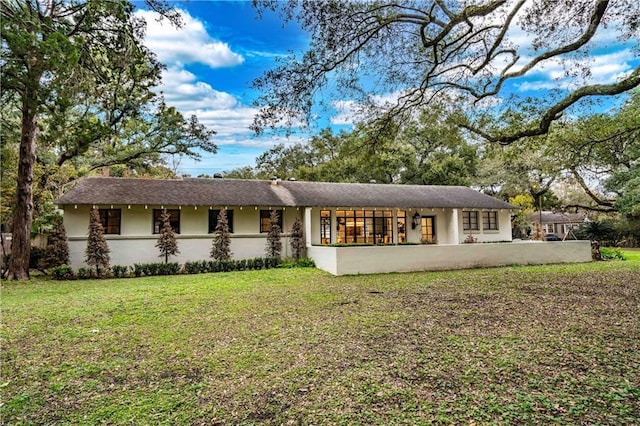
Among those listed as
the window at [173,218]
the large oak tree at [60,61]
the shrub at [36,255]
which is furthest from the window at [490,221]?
the shrub at [36,255]

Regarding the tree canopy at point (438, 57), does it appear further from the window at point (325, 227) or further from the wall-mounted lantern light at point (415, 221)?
the wall-mounted lantern light at point (415, 221)

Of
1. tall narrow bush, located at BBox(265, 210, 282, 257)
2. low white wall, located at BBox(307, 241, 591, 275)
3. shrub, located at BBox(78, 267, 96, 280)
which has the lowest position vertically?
shrub, located at BBox(78, 267, 96, 280)

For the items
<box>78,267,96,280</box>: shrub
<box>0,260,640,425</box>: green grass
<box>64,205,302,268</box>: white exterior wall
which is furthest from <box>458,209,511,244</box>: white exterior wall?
<box>78,267,96,280</box>: shrub

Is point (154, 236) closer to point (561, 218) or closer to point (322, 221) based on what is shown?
point (322, 221)

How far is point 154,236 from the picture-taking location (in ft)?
Answer: 47.0

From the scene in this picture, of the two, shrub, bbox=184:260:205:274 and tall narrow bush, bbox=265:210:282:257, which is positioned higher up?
tall narrow bush, bbox=265:210:282:257

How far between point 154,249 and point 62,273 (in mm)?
3085

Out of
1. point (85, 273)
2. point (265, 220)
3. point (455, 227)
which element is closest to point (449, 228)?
point (455, 227)

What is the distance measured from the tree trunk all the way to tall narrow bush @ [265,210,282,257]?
335 inches

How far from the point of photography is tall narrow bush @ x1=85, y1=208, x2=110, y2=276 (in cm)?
1283

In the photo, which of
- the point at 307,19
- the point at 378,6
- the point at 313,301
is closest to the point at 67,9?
the point at 307,19

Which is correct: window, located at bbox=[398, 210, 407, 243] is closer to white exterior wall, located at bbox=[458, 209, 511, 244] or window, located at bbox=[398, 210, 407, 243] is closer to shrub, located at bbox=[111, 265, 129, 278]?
white exterior wall, located at bbox=[458, 209, 511, 244]

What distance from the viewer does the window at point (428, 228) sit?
18.9 meters

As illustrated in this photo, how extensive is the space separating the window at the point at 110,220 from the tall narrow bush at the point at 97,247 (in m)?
0.83
